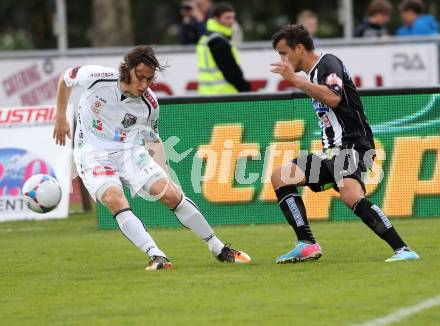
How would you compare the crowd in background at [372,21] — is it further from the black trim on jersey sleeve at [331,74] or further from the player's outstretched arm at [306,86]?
the player's outstretched arm at [306,86]

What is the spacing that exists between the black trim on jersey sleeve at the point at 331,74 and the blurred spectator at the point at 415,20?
10.2m

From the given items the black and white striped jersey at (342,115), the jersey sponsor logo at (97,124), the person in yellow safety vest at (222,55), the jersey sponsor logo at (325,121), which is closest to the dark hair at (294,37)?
the black and white striped jersey at (342,115)

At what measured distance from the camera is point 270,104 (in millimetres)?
13891

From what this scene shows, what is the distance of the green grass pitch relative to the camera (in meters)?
8.12

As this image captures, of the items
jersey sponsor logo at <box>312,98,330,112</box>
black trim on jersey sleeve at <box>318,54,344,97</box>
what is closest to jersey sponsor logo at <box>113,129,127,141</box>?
jersey sponsor logo at <box>312,98,330,112</box>

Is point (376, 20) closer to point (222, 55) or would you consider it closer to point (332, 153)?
point (222, 55)

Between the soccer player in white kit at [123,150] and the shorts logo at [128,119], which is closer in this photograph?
the soccer player in white kit at [123,150]

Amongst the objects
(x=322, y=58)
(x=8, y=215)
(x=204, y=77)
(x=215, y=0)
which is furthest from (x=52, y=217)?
(x=215, y=0)

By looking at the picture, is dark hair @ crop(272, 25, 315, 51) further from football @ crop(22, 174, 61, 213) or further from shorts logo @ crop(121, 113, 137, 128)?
football @ crop(22, 174, 61, 213)

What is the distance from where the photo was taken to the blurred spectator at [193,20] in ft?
67.3

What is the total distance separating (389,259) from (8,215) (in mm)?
6333

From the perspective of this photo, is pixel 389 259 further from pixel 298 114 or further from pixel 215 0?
pixel 215 0

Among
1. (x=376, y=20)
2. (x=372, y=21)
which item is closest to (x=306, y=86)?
(x=376, y=20)

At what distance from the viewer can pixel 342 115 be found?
1030cm
